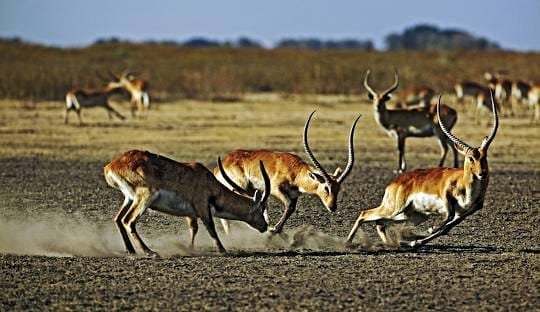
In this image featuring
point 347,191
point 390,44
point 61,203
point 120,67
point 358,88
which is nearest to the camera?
point 61,203

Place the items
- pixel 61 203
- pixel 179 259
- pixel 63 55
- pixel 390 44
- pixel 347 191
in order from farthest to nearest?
1. pixel 390 44
2. pixel 63 55
3. pixel 347 191
4. pixel 61 203
5. pixel 179 259

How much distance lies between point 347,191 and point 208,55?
203 ft

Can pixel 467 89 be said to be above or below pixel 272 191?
A: above

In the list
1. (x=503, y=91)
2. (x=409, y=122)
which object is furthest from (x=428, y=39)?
(x=409, y=122)

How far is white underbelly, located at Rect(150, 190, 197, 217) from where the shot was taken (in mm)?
11500

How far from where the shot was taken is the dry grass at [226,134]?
23.9m

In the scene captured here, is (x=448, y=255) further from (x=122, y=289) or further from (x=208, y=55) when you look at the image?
(x=208, y=55)

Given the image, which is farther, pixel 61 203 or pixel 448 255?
pixel 61 203

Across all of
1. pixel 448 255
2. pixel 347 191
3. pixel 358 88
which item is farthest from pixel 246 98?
pixel 448 255

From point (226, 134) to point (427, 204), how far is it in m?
17.3

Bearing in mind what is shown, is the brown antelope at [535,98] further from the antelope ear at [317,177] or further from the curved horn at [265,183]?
the curved horn at [265,183]

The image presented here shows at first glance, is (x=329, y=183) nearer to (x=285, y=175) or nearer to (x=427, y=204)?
(x=285, y=175)

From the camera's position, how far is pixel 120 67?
6184cm

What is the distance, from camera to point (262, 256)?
11.6m
